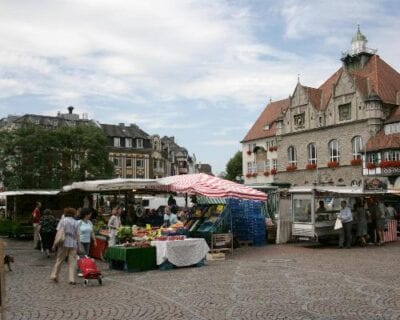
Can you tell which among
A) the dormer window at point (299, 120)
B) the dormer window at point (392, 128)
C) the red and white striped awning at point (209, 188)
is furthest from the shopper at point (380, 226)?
the dormer window at point (299, 120)

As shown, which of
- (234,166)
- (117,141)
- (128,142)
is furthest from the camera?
(234,166)

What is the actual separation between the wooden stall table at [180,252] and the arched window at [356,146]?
119 ft

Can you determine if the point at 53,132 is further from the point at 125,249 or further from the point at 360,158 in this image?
the point at 125,249

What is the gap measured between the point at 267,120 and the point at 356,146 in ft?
62.1

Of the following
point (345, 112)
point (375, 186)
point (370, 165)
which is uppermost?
point (345, 112)

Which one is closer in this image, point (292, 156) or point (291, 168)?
point (291, 168)

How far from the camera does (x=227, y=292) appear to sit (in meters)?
10.2

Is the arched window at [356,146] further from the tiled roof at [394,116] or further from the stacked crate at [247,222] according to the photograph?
the stacked crate at [247,222]

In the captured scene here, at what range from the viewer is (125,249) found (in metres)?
13.8

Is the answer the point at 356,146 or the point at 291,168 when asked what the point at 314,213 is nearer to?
the point at 356,146

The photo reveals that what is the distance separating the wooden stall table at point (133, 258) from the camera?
13.8m

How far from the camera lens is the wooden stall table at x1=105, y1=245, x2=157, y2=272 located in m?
13.8

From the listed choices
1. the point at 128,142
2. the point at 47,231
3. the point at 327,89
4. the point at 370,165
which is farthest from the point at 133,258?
the point at 128,142

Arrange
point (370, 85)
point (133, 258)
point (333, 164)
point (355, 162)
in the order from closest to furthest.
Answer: point (133, 258) → point (355, 162) → point (333, 164) → point (370, 85)
